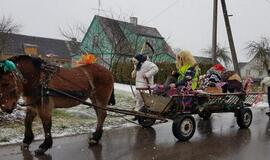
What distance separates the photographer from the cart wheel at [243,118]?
29.7ft

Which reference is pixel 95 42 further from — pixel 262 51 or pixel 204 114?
pixel 262 51

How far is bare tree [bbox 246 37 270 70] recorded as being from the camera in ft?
177

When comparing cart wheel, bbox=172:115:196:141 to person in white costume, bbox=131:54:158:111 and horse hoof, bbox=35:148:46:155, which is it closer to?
person in white costume, bbox=131:54:158:111

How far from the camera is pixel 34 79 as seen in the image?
19.6ft

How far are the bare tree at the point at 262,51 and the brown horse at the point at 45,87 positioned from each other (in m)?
48.4

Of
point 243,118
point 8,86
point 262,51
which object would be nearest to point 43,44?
point 262,51

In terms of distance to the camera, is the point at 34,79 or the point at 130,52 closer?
the point at 34,79

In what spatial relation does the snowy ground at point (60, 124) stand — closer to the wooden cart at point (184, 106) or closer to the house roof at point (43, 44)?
the wooden cart at point (184, 106)

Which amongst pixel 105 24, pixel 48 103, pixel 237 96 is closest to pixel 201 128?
pixel 237 96

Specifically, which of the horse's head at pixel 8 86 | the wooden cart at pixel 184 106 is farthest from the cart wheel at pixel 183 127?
the horse's head at pixel 8 86

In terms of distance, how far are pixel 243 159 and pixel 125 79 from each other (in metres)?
18.0

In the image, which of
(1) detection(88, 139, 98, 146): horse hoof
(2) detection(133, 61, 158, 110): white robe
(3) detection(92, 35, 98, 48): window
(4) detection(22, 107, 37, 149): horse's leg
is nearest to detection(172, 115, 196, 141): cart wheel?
(1) detection(88, 139, 98, 146): horse hoof

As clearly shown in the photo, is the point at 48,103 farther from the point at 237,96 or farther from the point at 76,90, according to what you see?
the point at 237,96

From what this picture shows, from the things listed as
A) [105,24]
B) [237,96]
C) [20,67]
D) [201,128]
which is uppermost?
[105,24]
